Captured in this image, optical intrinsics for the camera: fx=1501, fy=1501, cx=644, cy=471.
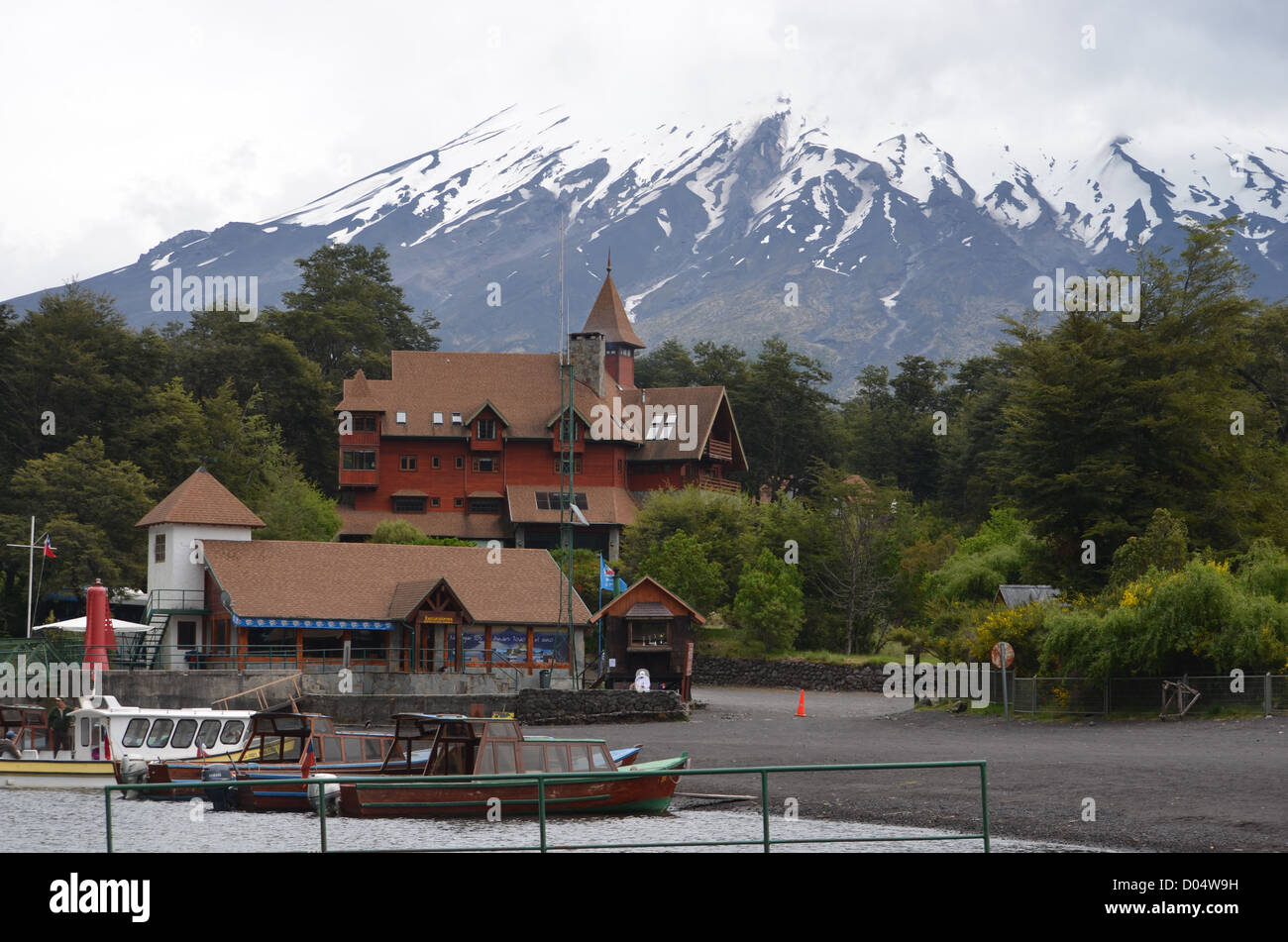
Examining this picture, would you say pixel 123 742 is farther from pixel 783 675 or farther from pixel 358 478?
pixel 358 478

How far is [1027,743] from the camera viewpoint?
37125 millimetres

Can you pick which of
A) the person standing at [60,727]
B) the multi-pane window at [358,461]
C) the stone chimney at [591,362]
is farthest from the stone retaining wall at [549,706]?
the stone chimney at [591,362]

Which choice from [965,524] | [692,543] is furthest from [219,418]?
[965,524]

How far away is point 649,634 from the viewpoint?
Result: 2408 inches

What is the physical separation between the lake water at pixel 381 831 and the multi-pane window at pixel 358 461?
6063 cm

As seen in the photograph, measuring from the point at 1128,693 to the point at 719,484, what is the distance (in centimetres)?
5793

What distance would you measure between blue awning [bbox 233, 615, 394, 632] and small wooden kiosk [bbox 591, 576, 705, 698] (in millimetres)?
8822

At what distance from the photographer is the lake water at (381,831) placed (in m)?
18.8

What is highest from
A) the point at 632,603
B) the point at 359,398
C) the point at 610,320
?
the point at 610,320

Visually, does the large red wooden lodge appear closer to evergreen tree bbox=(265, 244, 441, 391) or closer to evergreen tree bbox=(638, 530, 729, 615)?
evergreen tree bbox=(265, 244, 441, 391)

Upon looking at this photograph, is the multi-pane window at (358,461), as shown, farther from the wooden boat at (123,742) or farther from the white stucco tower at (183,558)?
the wooden boat at (123,742)

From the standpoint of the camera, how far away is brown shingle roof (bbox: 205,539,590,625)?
5881 centimetres

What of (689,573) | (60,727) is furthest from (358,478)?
(60,727)
